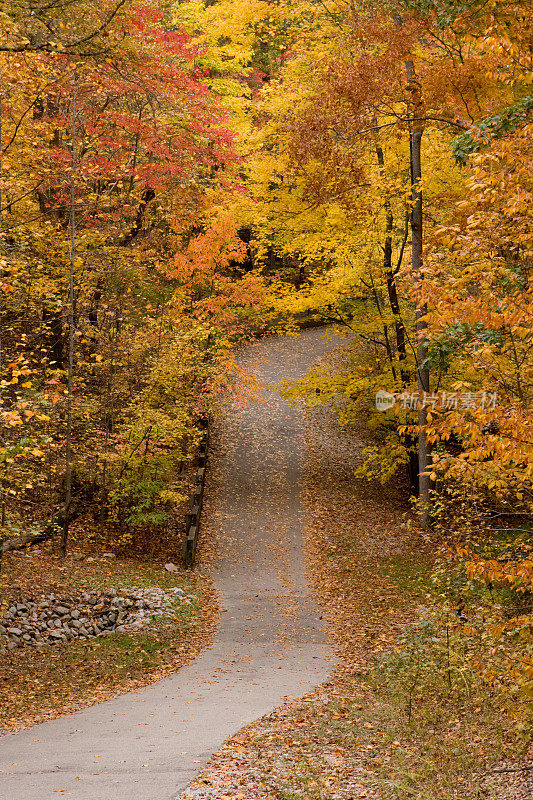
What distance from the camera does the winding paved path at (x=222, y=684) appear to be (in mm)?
6132

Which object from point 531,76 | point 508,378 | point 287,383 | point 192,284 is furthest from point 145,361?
point 531,76

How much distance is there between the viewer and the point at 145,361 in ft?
54.4

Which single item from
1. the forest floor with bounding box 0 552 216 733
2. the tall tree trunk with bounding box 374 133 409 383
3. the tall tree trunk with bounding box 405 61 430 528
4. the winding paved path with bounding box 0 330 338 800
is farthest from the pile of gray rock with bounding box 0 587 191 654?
the tall tree trunk with bounding box 374 133 409 383

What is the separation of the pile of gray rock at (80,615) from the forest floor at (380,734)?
3386 millimetres

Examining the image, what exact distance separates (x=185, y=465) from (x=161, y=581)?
22.0 ft

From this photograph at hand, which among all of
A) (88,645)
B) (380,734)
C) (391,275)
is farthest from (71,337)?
(380,734)

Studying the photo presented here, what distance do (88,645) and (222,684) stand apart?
285 cm

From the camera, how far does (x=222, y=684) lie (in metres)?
9.48

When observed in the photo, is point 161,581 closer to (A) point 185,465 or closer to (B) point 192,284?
(A) point 185,465

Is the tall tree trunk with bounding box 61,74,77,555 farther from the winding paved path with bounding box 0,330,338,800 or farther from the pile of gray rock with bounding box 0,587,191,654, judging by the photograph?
the winding paved path with bounding box 0,330,338,800

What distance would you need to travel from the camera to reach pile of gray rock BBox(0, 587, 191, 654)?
11016mm

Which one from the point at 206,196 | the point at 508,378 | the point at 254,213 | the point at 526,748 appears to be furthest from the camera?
the point at 254,213

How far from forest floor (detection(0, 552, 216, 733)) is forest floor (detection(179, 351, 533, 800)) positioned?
8.47ft

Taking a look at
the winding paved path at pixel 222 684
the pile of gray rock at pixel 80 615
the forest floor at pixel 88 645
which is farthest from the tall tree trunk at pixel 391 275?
the pile of gray rock at pixel 80 615
